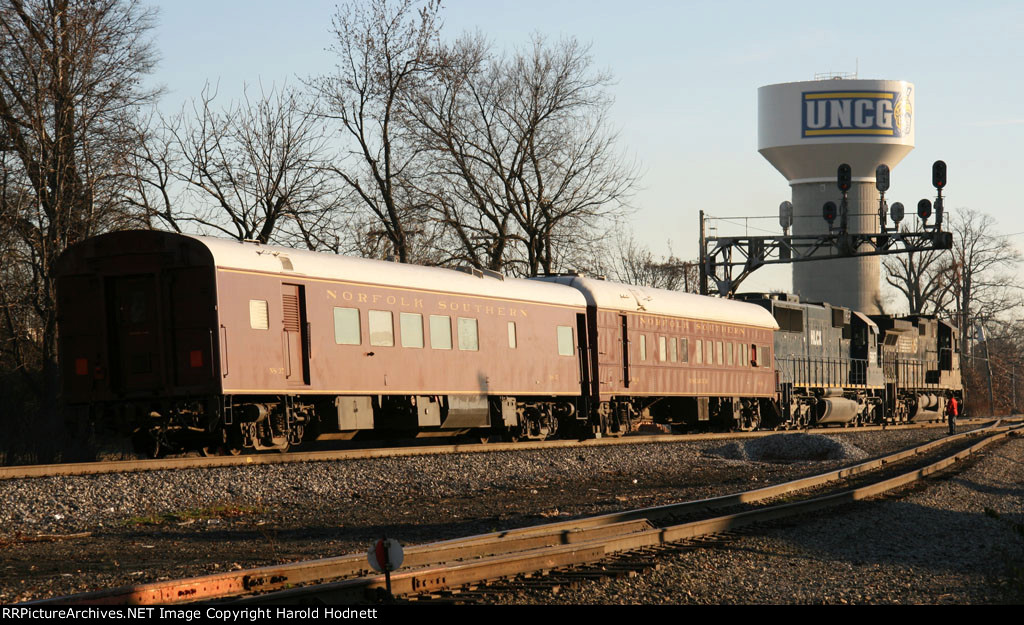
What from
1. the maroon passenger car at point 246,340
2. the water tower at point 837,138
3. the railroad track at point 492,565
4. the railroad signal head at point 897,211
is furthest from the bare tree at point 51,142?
the water tower at point 837,138

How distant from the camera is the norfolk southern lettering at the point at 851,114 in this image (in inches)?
3236

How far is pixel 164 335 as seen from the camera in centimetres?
1609

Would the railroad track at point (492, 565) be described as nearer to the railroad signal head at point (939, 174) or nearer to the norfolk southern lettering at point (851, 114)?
the railroad signal head at point (939, 174)

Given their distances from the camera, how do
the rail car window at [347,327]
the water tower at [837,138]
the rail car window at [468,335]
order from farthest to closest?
the water tower at [837,138]
the rail car window at [468,335]
the rail car window at [347,327]

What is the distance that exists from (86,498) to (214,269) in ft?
13.9

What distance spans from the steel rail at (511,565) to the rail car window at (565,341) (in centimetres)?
1127

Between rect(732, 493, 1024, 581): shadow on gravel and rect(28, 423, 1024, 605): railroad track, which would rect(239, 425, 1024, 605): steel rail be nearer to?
rect(28, 423, 1024, 605): railroad track

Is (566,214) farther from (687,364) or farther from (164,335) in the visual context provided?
(164,335)

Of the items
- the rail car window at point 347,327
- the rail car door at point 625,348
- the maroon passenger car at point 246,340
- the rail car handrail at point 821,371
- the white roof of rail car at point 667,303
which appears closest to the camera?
the maroon passenger car at point 246,340

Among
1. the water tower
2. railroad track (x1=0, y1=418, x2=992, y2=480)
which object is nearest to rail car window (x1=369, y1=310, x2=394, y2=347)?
railroad track (x1=0, y1=418, x2=992, y2=480)

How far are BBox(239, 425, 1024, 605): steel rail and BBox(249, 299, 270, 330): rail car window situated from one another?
776 centimetres

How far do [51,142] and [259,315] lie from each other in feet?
35.2

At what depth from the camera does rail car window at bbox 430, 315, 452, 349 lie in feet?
65.4

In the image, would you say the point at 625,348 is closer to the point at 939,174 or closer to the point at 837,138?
the point at 939,174
